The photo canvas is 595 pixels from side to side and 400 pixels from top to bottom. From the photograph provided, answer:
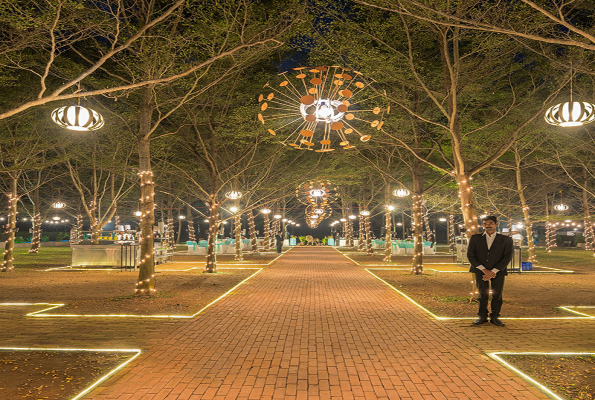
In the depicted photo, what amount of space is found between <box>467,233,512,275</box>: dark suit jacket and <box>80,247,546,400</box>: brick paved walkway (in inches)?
43.0

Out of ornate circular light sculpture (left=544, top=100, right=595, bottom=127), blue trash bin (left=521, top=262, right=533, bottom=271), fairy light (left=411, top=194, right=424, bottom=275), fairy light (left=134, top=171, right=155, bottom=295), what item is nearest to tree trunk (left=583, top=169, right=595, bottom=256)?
blue trash bin (left=521, top=262, right=533, bottom=271)

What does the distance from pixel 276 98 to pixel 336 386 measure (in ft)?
40.9

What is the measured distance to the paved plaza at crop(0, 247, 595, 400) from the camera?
4.43 meters

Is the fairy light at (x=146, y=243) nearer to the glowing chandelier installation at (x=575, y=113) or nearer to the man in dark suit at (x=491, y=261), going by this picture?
the man in dark suit at (x=491, y=261)

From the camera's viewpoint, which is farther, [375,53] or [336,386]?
[375,53]

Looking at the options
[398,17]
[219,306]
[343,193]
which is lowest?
[219,306]

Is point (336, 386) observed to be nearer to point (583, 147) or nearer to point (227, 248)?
point (583, 147)

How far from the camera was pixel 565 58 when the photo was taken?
10.7m

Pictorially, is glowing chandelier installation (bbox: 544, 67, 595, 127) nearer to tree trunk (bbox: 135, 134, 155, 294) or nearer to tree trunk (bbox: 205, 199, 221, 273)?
tree trunk (bbox: 135, 134, 155, 294)

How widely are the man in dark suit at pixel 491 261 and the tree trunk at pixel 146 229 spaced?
25.1ft

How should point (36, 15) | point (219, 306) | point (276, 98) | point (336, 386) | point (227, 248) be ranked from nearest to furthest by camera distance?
point (336, 386) < point (36, 15) < point (219, 306) < point (276, 98) < point (227, 248)

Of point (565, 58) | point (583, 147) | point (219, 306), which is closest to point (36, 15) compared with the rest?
point (219, 306)

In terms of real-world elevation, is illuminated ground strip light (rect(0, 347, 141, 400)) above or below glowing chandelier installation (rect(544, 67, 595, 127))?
below

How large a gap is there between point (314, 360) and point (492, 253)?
3.96 m
